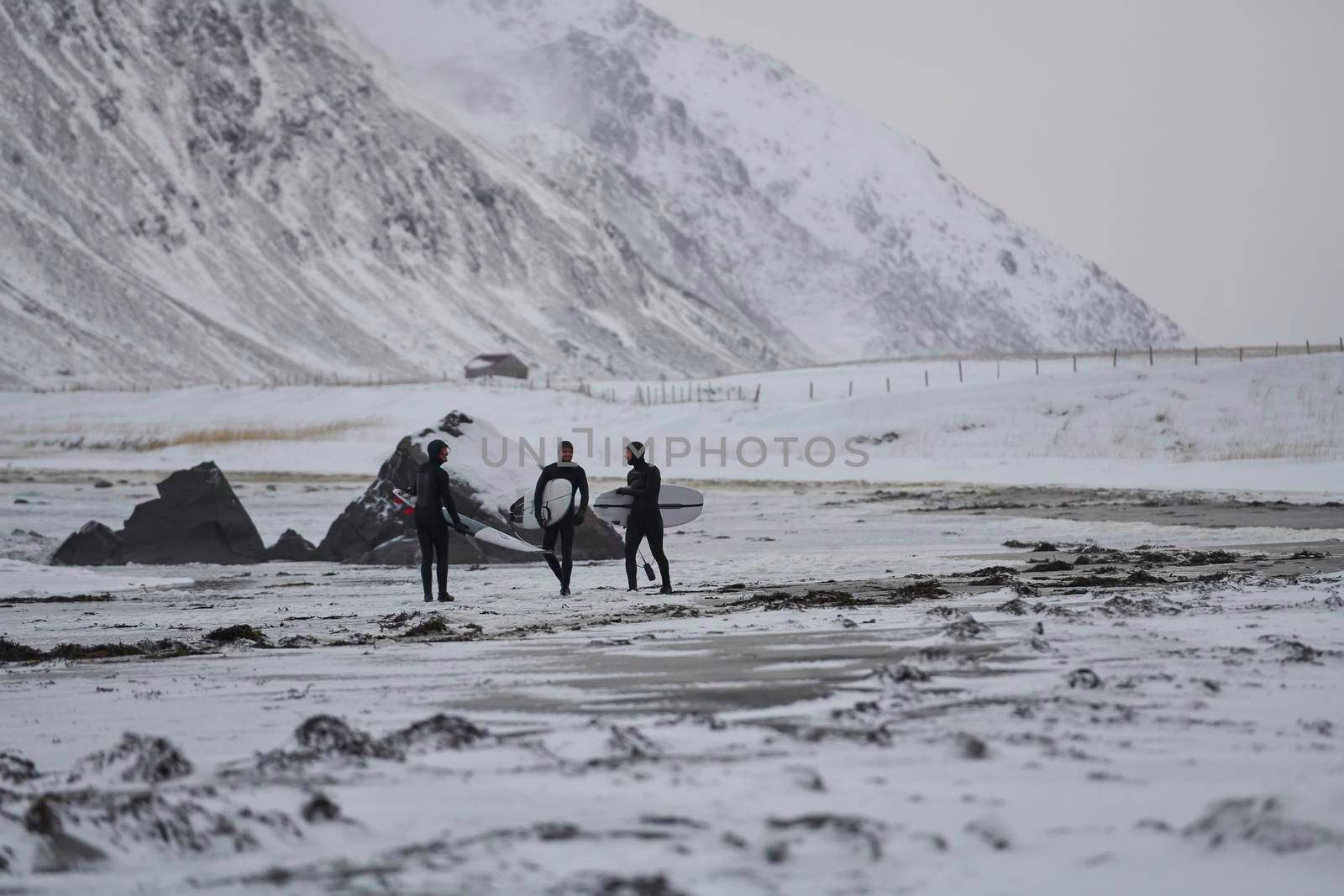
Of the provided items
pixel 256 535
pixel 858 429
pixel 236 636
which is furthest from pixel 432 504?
pixel 858 429

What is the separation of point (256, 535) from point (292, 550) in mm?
578

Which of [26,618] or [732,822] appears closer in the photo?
[732,822]

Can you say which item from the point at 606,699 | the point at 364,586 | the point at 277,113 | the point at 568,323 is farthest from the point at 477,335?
the point at 606,699

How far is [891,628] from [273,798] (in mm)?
5703

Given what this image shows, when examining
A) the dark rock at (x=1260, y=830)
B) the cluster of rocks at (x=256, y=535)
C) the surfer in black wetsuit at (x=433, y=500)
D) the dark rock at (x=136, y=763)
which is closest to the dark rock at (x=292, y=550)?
the cluster of rocks at (x=256, y=535)

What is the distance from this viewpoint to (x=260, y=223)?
452 feet

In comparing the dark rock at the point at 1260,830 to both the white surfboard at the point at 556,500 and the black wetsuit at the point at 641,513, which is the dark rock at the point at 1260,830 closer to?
the black wetsuit at the point at 641,513

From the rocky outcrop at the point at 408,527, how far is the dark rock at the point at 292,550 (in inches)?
8.6

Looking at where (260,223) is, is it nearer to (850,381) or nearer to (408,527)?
(850,381)

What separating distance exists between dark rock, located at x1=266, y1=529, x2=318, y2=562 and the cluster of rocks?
12 millimetres

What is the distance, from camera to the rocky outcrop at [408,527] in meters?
20.8

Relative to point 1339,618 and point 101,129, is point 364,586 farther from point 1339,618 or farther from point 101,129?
point 101,129

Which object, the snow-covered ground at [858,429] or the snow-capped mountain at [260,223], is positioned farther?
the snow-capped mountain at [260,223]

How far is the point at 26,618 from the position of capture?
13820mm
